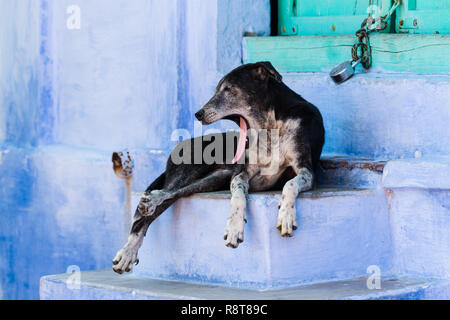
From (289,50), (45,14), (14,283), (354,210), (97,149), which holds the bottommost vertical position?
(14,283)

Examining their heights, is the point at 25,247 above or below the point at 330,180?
below

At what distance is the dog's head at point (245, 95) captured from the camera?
4688 mm

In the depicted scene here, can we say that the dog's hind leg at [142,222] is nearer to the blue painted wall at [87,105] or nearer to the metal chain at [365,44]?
the blue painted wall at [87,105]

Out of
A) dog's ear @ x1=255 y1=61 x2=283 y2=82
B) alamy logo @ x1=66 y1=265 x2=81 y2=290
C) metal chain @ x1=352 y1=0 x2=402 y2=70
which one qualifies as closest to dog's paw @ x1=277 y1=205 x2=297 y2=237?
dog's ear @ x1=255 y1=61 x2=283 y2=82

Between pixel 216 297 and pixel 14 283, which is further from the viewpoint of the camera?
pixel 14 283

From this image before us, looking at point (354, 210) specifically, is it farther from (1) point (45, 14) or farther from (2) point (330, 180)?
(1) point (45, 14)

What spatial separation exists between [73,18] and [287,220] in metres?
2.62

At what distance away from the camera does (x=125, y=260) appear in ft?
15.0

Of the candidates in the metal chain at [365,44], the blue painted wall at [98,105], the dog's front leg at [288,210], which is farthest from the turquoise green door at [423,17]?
the dog's front leg at [288,210]

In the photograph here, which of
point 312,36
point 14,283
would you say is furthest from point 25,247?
point 312,36

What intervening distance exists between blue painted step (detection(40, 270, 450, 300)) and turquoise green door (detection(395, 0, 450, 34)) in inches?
63.6

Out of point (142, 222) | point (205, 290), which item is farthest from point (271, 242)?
point (142, 222)

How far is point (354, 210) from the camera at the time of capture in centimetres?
467

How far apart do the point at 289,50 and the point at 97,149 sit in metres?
1.53
